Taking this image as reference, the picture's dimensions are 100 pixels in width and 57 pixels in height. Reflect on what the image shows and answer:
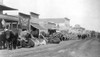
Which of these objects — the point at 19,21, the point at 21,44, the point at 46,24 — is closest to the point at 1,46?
the point at 21,44

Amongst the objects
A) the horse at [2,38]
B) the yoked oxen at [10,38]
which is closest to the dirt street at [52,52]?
the yoked oxen at [10,38]

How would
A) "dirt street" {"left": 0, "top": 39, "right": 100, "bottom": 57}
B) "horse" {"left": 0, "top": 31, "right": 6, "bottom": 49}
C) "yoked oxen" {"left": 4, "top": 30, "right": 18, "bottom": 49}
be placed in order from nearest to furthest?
"dirt street" {"left": 0, "top": 39, "right": 100, "bottom": 57}
"yoked oxen" {"left": 4, "top": 30, "right": 18, "bottom": 49}
"horse" {"left": 0, "top": 31, "right": 6, "bottom": 49}

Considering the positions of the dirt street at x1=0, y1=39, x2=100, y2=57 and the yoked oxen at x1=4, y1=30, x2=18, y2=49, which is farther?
the yoked oxen at x1=4, y1=30, x2=18, y2=49

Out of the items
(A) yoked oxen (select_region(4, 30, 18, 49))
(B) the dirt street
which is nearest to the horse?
(A) yoked oxen (select_region(4, 30, 18, 49))

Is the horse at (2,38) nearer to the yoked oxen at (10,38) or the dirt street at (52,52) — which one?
the yoked oxen at (10,38)

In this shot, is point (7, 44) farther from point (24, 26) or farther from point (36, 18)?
point (36, 18)

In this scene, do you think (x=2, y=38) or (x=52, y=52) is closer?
(x=52, y=52)

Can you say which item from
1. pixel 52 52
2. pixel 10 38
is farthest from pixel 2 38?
pixel 52 52

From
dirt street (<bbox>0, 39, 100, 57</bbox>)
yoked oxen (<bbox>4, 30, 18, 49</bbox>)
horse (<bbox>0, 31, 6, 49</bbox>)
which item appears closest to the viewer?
dirt street (<bbox>0, 39, 100, 57</bbox>)

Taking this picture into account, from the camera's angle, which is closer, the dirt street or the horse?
the dirt street

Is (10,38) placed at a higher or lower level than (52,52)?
higher

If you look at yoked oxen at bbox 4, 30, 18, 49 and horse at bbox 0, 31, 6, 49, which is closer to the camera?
yoked oxen at bbox 4, 30, 18, 49

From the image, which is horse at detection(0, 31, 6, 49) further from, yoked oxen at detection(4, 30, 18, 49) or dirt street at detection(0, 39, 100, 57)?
dirt street at detection(0, 39, 100, 57)

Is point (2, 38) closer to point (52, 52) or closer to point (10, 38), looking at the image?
point (10, 38)
